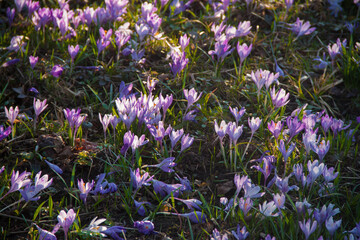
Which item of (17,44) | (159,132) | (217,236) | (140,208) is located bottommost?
(140,208)

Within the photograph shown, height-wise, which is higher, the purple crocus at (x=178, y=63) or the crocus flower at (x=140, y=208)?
the purple crocus at (x=178, y=63)

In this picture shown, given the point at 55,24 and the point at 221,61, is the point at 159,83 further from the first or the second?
the point at 55,24

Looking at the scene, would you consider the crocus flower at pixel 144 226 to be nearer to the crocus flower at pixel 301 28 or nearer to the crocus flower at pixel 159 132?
the crocus flower at pixel 159 132

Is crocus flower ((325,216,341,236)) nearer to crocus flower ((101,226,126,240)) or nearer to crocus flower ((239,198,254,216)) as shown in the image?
crocus flower ((239,198,254,216))

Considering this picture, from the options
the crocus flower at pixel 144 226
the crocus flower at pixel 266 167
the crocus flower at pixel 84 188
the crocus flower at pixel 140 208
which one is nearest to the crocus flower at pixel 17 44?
the crocus flower at pixel 84 188

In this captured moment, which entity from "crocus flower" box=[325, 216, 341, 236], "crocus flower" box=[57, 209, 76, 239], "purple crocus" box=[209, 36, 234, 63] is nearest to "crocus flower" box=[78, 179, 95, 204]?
"crocus flower" box=[57, 209, 76, 239]

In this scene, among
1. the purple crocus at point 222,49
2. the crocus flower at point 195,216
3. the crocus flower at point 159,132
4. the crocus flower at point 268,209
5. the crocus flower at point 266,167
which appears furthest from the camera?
the purple crocus at point 222,49

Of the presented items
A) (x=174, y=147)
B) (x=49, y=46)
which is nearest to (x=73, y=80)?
(x=49, y=46)

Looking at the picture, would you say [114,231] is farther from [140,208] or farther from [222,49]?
[222,49]

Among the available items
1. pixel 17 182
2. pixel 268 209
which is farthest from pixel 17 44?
pixel 268 209

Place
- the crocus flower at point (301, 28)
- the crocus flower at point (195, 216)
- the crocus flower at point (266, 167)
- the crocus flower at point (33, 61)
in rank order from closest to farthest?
1. the crocus flower at point (195, 216)
2. the crocus flower at point (266, 167)
3. the crocus flower at point (33, 61)
4. the crocus flower at point (301, 28)

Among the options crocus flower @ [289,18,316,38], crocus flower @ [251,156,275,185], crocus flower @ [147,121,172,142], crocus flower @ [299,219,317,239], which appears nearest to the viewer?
crocus flower @ [299,219,317,239]
